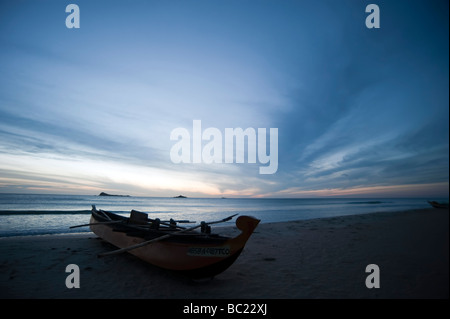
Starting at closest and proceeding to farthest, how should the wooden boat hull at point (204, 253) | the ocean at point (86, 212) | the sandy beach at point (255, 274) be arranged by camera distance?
the sandy beach at point (255, 274) < the wooden boat hull at point (204, 253) < the ocean at point (86, 212)

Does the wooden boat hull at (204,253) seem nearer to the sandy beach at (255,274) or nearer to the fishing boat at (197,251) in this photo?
the fishing boat at (197,251)

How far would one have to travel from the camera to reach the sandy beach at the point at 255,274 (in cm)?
477

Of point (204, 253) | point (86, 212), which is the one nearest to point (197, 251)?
point (204, 253)

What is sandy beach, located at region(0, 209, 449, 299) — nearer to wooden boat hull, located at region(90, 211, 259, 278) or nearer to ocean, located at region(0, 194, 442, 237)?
wooden boat hull, located at region(90, 211, 259, 278)

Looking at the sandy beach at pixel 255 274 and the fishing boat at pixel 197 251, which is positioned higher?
the fishing boat at pixel 197 251

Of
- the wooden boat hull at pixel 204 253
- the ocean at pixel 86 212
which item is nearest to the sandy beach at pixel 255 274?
the wooden boat hull at pixel 204 253

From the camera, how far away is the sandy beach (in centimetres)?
477

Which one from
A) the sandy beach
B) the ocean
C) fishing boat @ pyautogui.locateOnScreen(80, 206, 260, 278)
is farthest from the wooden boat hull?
the ocean

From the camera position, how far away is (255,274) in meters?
6.08

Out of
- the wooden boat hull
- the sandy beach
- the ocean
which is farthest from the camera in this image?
the ocean

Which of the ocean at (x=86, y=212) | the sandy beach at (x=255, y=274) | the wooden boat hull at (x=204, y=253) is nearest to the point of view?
the sandy beach at (x=255, y=274)

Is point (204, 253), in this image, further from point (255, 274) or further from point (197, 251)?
point (255, 274)

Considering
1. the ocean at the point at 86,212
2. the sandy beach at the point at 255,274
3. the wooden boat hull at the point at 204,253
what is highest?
the wooden boat hull at the point at 204,253
